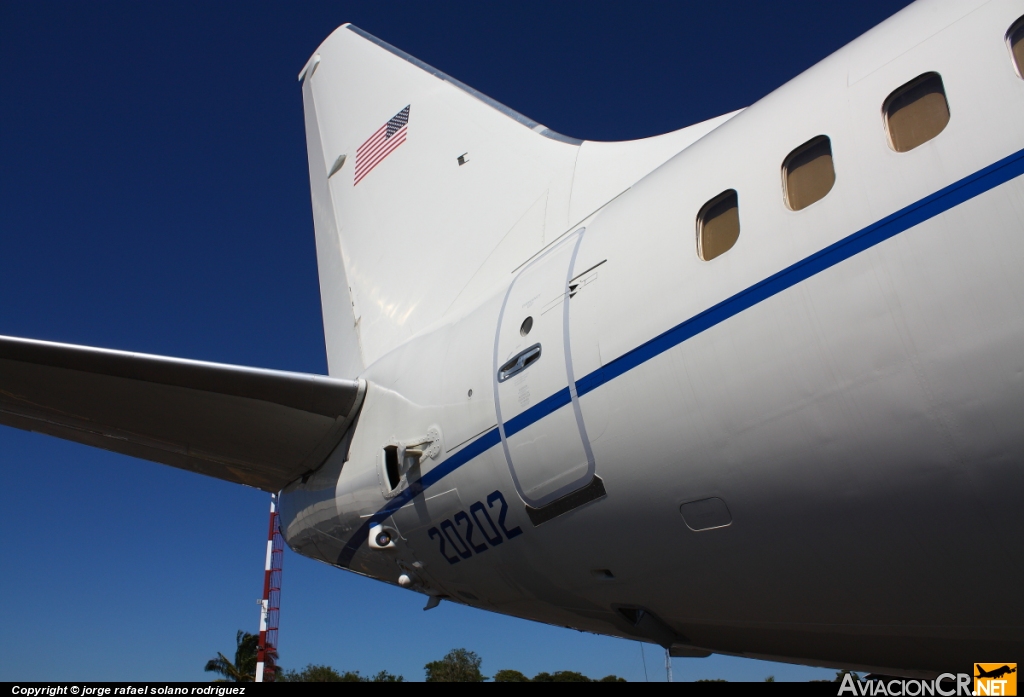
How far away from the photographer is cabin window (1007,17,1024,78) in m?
2.27

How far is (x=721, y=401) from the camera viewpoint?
2721 mm

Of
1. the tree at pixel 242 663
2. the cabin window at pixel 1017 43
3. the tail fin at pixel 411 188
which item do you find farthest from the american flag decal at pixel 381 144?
the tree at pixel 242 663

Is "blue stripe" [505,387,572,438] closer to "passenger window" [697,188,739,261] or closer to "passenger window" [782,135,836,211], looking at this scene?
"passenger window" [697,188,739,261]

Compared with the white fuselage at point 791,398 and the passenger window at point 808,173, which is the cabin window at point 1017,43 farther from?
the passenger window at point 808,173

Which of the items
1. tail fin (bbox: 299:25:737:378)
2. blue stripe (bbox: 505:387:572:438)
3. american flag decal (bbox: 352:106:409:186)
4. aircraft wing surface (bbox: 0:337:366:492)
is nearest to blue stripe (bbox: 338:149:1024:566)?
blue stripe (bbox: 505:387:572:438)

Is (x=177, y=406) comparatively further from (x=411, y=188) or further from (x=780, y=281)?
(x=780, y=281)

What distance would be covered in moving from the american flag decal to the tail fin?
0.05 ft

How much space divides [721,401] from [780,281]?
1.66 ft

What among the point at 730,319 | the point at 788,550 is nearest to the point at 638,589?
the point at 788,550

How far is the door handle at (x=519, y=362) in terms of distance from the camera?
360cm

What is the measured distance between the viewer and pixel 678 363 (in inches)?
113

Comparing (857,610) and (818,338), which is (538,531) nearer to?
(857,610)

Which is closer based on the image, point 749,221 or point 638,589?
point 749,221

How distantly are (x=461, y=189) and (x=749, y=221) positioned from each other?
366 centimetres
